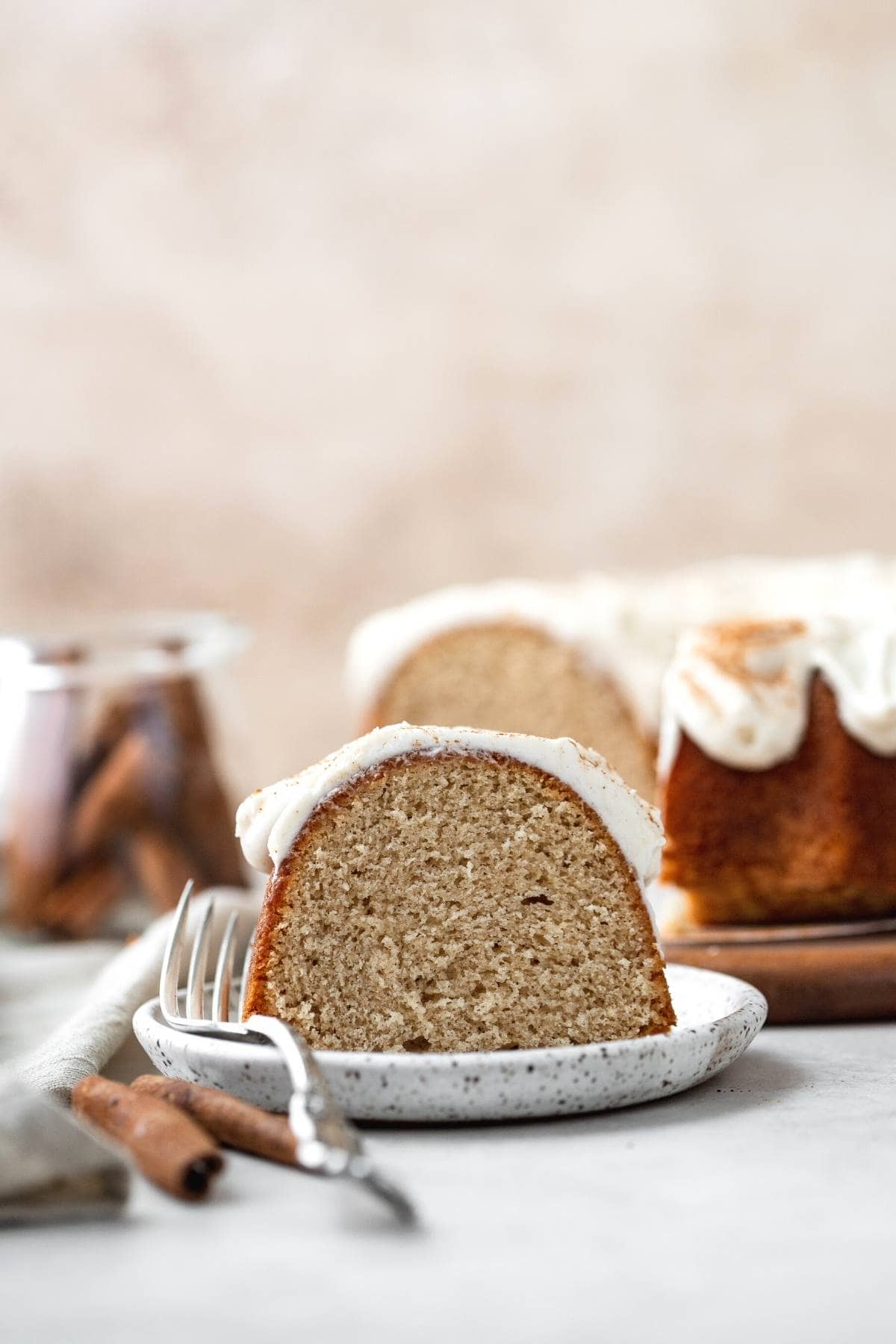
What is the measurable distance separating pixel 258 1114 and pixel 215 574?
309cm

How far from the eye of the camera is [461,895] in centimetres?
154

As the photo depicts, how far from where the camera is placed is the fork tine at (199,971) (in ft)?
5.31

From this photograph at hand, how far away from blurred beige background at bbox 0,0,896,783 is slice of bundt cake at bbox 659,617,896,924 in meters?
2.14

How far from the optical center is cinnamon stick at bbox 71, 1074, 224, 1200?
123 centimetres

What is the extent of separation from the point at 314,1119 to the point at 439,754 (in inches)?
18.2

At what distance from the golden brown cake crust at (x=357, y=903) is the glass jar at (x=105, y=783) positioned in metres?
1.37

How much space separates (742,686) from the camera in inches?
84.8

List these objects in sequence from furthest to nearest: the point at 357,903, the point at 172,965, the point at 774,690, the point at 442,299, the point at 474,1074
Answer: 1. the point at 442,299
2. the point at 774,690
3. the point at 172,965
4. the point at 357,903
5. the point at 474,1074

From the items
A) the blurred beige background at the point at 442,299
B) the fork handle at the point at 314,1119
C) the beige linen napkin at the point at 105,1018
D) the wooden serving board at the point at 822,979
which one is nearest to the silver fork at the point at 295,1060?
the fork handle at the point at 314,1119

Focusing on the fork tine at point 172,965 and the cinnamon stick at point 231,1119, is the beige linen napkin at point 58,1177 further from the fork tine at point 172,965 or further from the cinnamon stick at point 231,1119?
the fork tine at point 172,965

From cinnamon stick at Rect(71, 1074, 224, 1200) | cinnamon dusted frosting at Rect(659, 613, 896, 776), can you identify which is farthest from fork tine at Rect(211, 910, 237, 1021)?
cinnamon dusted frosting at Rect(659, 613, 896, 776)

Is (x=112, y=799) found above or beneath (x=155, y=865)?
above

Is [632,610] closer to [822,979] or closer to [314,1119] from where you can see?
[822,979]

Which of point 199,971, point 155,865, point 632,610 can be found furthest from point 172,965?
point 632,610
